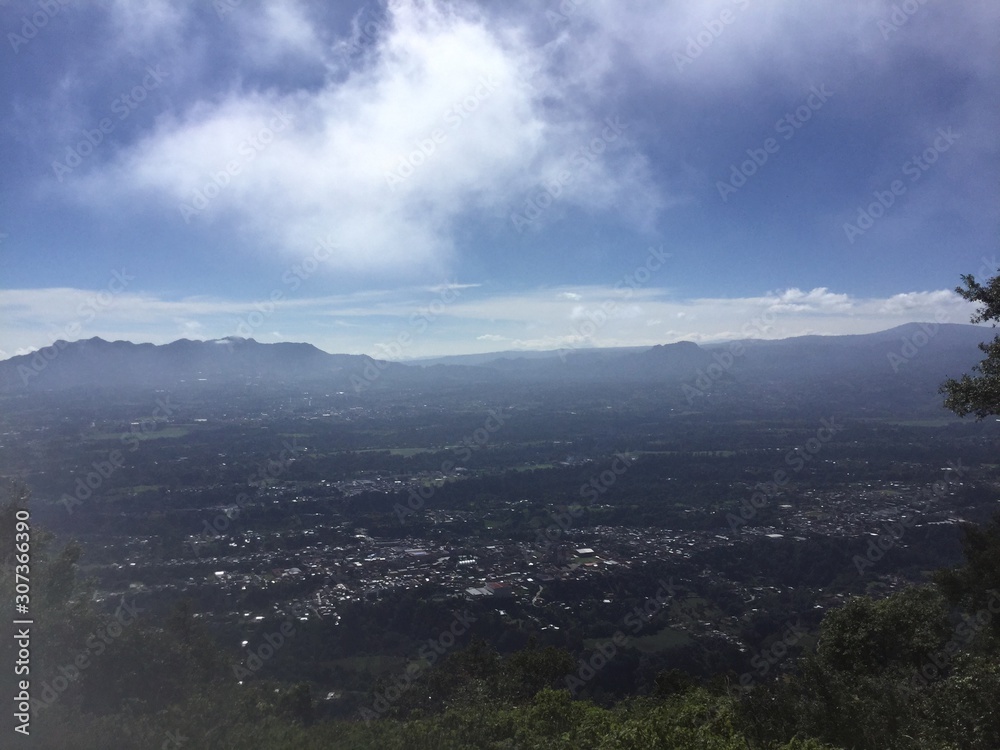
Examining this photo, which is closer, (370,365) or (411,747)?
(411,747)

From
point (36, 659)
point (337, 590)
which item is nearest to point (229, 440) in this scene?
point (337, 590)

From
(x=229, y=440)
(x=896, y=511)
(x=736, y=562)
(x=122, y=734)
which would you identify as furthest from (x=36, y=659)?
(x=229, y=440)

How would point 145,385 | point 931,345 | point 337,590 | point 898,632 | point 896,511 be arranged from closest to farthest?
point 898,632, point 337,590, point 896,511, point 145,385, point 931,345

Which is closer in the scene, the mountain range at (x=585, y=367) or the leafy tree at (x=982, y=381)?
the leafy tree at (x=982, y=381)

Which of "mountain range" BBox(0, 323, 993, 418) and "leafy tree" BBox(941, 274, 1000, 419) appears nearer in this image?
"leafy tree" BBox(941, 274, 1000, 419)

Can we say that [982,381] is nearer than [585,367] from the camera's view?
Yes

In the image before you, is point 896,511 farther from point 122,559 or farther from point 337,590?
point 122,559

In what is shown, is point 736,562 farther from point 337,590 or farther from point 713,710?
point 713,710

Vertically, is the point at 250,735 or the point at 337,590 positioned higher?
the point at 250,735

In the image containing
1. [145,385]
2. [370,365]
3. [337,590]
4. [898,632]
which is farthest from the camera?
[370,365]

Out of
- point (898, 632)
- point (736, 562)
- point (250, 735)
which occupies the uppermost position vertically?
point (898, 632)
